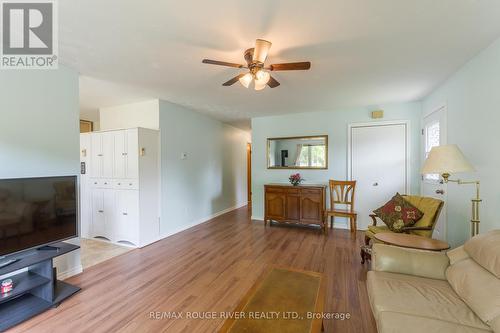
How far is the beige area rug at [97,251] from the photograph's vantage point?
296cm

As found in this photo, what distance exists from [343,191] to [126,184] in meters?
3.85

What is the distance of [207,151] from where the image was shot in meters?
5.15

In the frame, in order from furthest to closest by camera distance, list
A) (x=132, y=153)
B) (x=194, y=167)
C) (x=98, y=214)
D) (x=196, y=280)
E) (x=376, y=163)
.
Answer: (x=194, y=167) < (x=376, y=163) < (x=98, y=214) < (x=132, y=153) < (x=196, y=280)

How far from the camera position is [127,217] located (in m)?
3.50

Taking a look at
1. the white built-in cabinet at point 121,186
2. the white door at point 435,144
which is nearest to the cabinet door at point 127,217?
the white built-in cabinet at point 121,186

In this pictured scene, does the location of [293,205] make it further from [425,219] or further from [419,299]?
[419,299]

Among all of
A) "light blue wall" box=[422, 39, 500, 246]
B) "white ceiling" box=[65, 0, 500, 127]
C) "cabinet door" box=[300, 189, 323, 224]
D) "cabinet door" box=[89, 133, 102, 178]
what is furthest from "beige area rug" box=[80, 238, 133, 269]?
"light blue wall" box=[422, 39, 500, 246]

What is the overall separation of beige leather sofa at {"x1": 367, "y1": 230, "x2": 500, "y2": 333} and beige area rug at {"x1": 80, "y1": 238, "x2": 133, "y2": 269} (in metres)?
3.26

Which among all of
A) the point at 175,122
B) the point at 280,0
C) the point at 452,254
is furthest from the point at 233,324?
the point at 175,122

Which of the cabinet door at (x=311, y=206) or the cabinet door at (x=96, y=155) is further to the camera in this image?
the cabinet door at (x=311, y=206)

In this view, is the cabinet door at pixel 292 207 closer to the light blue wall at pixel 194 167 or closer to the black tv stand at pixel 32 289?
the light blue wall at pixel 194 167

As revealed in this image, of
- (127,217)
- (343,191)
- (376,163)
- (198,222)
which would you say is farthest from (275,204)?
(127,217)

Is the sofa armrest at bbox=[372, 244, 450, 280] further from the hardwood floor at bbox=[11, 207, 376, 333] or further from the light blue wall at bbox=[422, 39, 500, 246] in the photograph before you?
the light blue wall at bbox=[422, 39, 500, 246]

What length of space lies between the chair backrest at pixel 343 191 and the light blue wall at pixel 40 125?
3.99 meters
